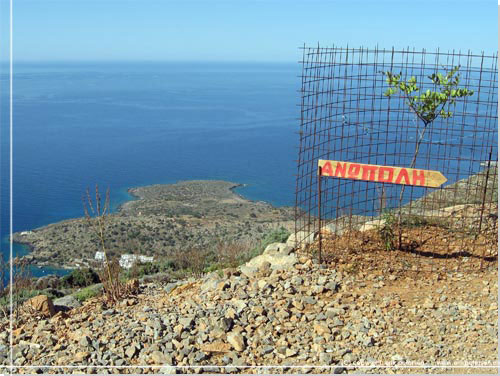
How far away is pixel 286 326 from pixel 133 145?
60.4 metres

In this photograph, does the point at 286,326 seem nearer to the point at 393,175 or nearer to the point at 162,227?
the point at 393,175

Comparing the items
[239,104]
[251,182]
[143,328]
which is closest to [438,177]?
[143,328]

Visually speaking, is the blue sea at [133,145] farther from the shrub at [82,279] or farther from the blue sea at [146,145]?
the shrub at [82,279]

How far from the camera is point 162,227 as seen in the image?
30.1 meters

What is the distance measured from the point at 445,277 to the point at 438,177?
1.25 metres

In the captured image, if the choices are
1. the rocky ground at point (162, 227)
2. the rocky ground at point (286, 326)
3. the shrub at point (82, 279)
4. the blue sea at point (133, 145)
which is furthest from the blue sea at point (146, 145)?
the rocky ground at point (286, 326)

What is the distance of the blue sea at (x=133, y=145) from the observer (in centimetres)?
4516

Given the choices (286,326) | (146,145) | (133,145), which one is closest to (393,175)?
(286,326)

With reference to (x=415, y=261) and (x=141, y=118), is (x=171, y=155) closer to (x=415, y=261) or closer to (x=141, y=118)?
(x=141, y=118)

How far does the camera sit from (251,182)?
159ft

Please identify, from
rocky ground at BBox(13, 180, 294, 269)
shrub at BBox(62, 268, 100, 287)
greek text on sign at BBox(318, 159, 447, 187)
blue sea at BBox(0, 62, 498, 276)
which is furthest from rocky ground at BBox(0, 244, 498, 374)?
blue sea at BBox(0, 62, 498, 276)

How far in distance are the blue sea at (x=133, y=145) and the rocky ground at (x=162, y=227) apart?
1.71 metres

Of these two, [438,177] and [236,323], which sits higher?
[438,177]

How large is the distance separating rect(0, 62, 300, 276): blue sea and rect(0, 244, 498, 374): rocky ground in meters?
18.8
